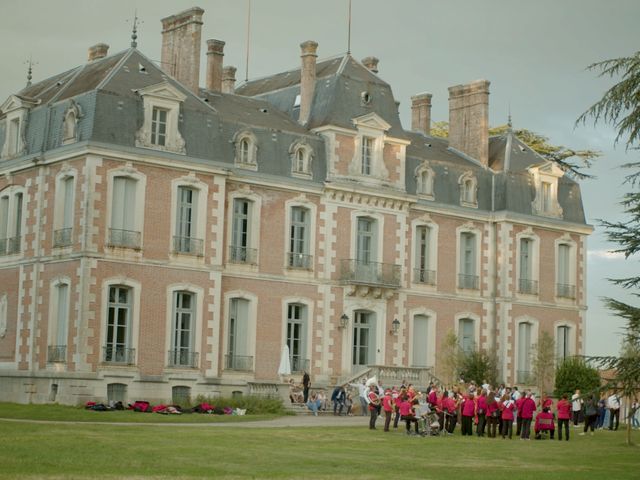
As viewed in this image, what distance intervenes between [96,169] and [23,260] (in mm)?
4389

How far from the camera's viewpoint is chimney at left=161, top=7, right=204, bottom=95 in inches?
1606

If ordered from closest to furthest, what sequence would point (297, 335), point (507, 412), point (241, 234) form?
1. point (507, 412)
2. point (241, 234)
3. point (297, 335)

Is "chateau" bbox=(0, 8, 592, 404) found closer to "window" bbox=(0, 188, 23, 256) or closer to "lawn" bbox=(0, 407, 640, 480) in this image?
"window" bbox=(0, 188, 23, 256)

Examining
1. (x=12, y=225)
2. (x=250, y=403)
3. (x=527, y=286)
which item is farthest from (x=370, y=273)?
(x=12, y=225)

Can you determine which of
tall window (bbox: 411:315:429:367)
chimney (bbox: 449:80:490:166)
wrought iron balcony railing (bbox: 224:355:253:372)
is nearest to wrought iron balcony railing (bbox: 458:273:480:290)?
tall window (bbox: 411:315:429:367)

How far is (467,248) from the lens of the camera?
47.1m

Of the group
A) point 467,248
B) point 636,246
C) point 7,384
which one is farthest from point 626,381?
point 467,248

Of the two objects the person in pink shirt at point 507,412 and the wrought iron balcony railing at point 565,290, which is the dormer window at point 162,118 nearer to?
the person in pink shirt at point 507,412

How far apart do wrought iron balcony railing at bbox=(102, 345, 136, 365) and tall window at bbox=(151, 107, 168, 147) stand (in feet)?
19.8

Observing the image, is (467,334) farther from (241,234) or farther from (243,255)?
(241,234)

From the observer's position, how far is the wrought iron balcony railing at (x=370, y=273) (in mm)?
42562

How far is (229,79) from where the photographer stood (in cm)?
4831

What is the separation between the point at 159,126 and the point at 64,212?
3.73 meters

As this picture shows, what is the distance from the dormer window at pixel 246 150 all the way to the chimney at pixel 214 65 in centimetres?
444
